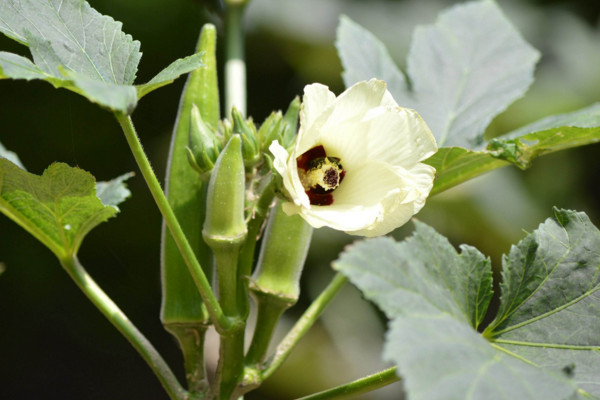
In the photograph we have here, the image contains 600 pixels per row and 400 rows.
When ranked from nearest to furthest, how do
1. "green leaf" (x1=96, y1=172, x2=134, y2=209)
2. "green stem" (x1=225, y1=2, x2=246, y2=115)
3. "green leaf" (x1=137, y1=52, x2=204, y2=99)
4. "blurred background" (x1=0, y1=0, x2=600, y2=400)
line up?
"green leaf" (x1=137, y1=52, x2=204, y2=99) < "green leaf" (x1=96, y1=172, x2=134, y2=209) < "green stem" (x1=225, y1=2, x2=246, y2=115) < "blurred background" (x1=0, y1=0, x2=600, y2=400)

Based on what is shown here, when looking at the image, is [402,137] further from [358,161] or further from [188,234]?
[188,234]

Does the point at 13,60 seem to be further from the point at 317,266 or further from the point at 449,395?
→ the point at 317,266

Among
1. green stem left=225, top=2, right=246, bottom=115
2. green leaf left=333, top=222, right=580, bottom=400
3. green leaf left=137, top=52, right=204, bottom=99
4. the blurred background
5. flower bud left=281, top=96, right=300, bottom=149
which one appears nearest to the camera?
green leaf left=333, top=222, right=580, bottom=400

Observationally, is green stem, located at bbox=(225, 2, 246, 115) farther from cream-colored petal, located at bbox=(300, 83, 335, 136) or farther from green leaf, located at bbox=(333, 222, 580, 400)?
green leaf, located at bbox=(333, 222, 580, 400)

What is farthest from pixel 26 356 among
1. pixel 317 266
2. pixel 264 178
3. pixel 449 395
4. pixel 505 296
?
pixel 449 395

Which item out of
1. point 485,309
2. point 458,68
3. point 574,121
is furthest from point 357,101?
Result: point 458,68

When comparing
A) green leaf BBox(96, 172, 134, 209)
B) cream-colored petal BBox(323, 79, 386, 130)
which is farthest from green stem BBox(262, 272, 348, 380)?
green leaf BBox(96, 172, 134, 209)
